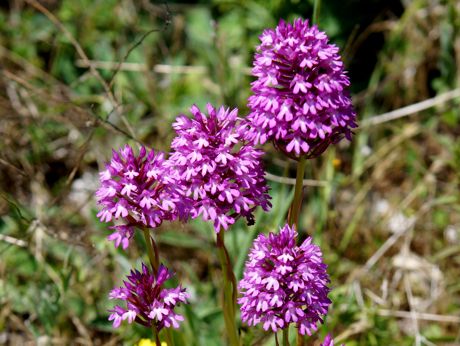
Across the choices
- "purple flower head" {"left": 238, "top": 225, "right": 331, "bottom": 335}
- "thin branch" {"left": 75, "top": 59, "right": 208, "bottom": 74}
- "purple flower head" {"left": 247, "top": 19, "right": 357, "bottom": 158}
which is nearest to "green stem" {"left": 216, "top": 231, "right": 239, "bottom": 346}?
"purple flower head" {"left": 238, "top": 225, "right": 331, "bottom": 335}

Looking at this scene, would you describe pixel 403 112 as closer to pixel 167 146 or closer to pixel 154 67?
pixel 167 146

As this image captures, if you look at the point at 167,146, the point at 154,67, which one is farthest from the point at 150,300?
the point at 154,67

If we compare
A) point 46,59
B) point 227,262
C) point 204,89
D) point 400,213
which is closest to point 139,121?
point 204,89

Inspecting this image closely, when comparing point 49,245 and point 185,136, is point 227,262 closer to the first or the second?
point 185,136

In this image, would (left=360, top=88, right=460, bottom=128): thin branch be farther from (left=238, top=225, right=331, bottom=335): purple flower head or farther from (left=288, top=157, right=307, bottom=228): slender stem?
(left=238, top=225, right=331, bottom=335): purple flower head

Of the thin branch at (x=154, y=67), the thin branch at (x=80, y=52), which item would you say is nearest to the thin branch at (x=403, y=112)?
the thin branch at (x=154, y=67)

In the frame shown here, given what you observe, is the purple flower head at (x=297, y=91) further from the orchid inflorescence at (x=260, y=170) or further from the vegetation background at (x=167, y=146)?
the vegetation background at (x=167, y=146)
